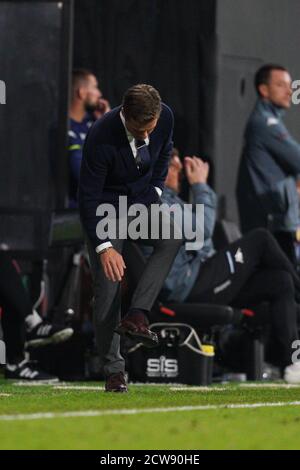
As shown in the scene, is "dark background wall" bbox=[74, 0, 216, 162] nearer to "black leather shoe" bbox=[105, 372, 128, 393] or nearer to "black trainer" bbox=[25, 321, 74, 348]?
"black trainer" bbox=[25, 321, 74, 348]

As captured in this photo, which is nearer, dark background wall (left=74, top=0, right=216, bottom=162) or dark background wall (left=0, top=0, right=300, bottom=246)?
dark background wall (left=0, top=0, right=300, bottom=246)

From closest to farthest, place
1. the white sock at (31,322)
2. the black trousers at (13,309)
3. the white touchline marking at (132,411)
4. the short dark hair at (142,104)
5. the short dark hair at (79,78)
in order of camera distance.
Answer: the white touchline marking at (132,411) → the short dark hair at (142,104) → the black trousers at (13,309) → the white sock at (31,322) → the short dark hair at (79,78)

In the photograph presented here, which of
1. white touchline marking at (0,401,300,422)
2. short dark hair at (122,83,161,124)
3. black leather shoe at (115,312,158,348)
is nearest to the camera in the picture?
white touchline marking at (0,401,300,422)

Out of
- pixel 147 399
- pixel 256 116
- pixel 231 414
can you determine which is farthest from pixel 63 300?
pixel 231 414

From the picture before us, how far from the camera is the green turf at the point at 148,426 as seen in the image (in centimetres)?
415

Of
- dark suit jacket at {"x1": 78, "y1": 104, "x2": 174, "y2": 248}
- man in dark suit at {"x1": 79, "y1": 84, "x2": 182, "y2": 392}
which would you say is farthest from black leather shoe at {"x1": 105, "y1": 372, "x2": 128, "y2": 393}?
dark suit jacket at {"x1": 78, "y1": 104, "x2": 174, "y2": 248}

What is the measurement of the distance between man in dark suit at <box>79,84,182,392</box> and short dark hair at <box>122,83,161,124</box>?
1cm

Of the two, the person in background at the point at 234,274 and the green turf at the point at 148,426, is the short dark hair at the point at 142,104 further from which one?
the person in background at the point at 234,274

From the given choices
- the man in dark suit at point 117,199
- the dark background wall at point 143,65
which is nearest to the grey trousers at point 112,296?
the man in dark suit at point 117,199

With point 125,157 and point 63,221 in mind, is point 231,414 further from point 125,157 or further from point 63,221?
point 63,221

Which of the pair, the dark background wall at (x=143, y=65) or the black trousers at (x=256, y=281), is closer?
the black trousers at (x=256, y=281)

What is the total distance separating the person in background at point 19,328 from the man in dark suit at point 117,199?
5.37ft

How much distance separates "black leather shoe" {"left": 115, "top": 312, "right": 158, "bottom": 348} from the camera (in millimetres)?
6512
